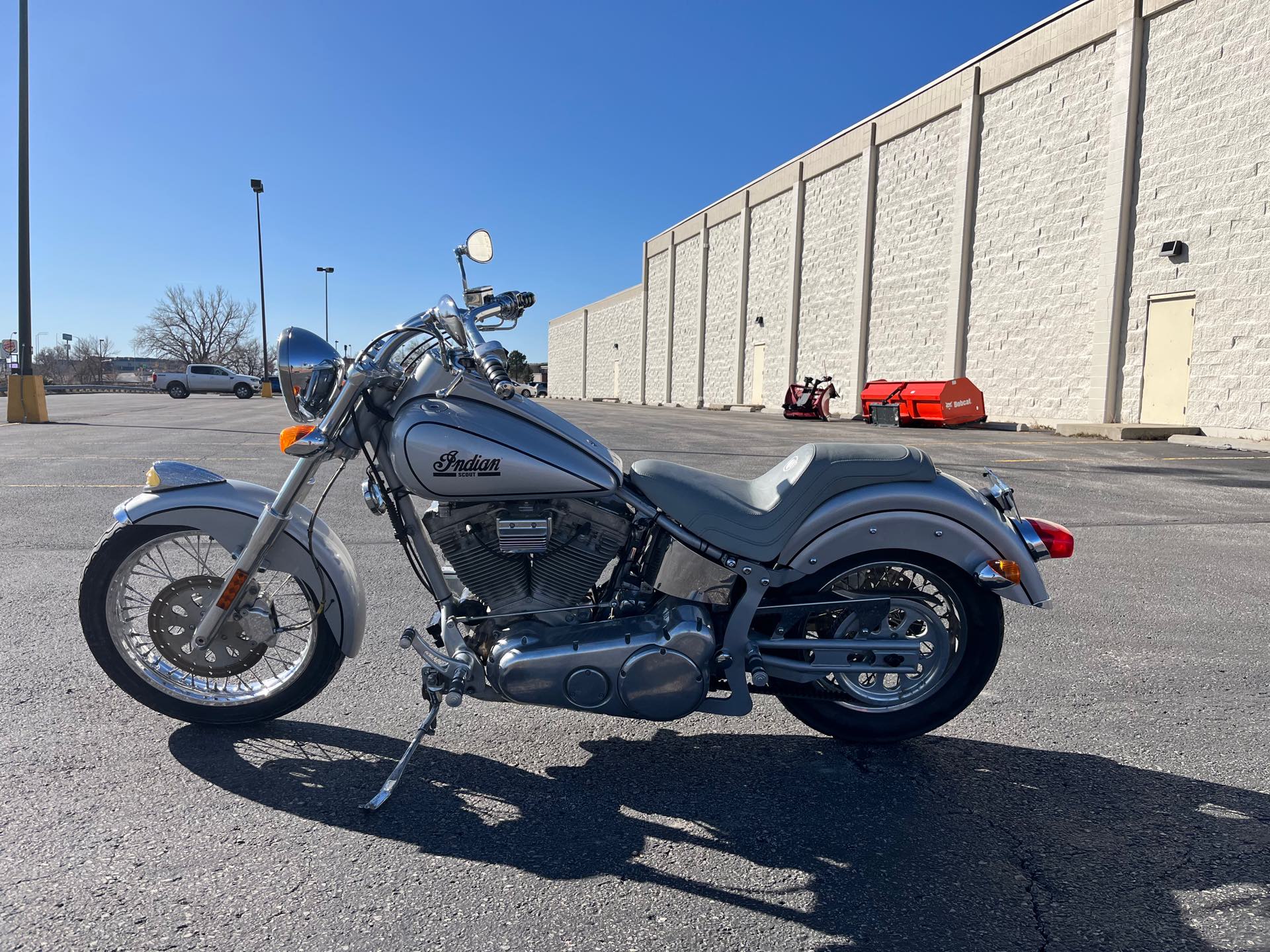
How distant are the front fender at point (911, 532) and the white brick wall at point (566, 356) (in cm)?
6730

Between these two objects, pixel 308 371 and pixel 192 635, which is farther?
pixel 192 635

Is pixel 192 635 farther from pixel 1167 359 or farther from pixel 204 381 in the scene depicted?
pixel 204 381

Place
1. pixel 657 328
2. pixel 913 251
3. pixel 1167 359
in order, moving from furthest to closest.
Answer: pixel 657 328, pixel 913 251, pixel 1167 359

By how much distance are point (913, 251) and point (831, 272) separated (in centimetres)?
516

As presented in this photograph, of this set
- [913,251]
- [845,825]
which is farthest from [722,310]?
[845,825]

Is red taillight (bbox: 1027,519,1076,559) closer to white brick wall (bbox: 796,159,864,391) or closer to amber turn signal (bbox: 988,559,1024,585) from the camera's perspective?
amber turn signal (bbox: 988,559,1024,585)

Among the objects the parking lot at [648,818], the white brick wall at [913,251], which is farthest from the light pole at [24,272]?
the white brick wall at [913,251]

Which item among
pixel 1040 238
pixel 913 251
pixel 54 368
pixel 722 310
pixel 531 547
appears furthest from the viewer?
pixel 54 368

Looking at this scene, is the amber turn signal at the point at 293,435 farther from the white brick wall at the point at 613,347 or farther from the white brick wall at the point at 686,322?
the white brick wall at the point at 613,347

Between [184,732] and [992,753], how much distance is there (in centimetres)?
295

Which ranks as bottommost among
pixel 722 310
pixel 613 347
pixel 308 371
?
pixel 308 371

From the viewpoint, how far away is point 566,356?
78.6 meters

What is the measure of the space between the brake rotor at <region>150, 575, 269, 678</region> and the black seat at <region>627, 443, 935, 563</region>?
1566mm

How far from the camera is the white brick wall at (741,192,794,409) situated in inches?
1382
